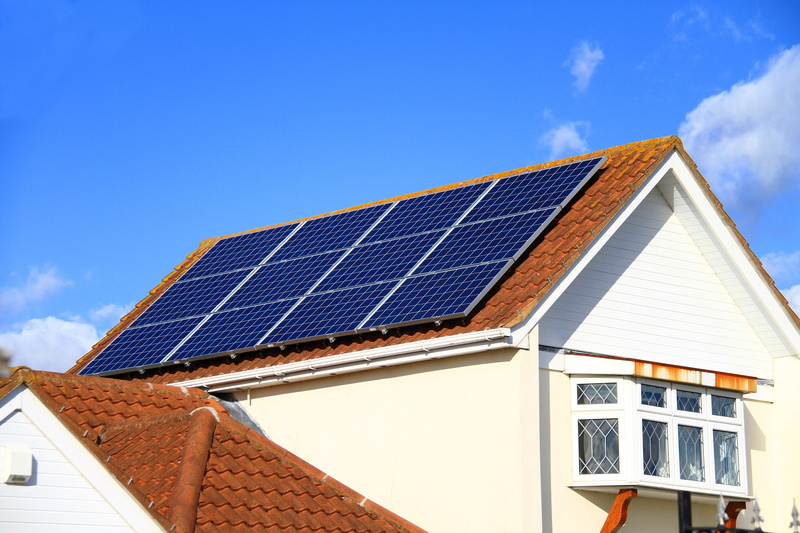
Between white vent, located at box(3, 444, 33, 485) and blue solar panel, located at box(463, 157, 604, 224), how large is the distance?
8.09 m

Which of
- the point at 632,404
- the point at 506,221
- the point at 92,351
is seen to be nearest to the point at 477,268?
the point at 506,221

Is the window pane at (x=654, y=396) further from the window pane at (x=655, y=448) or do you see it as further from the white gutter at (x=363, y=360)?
the white gutter at (x=363, y=360)

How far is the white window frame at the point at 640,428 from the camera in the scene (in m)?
15.5

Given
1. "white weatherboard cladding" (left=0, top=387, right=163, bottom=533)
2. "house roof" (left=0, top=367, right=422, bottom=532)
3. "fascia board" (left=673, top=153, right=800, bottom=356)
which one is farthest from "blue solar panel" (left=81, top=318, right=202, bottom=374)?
"fascia board" (left=673, top=153, right=800, bottom=356)

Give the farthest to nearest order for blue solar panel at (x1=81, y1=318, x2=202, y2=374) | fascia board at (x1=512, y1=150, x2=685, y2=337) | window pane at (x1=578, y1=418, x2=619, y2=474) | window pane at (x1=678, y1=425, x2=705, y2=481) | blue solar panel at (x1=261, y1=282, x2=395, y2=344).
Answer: blue solar panel at (x1=81, y1=318, x2=202, y2=374) < blue solar panel at (x1=261, y1=282, x2=395, y2=344) < window pane at (x1=678, y1=425, x2=705, y2=481) < window pane at (x1=578, y1=418, x2=619, y2=474) < fascia board at (x1=512, y1=150, x2=685, y2=337)

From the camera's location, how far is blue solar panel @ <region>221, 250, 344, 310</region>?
18.9 meters

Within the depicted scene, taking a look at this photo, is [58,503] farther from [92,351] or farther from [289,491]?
[92,351]

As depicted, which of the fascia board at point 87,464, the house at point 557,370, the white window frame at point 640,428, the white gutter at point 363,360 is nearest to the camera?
the fascia board at point 87,464

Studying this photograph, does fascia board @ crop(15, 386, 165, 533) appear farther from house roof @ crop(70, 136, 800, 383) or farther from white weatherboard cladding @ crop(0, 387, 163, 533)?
house roof @ crop(70, 136, 800, 383)

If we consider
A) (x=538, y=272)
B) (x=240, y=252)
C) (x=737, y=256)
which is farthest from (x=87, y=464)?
(x=737, y=256)

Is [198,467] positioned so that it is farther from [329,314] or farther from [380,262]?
[380,262]

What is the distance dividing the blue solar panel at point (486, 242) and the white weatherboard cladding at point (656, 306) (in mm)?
970

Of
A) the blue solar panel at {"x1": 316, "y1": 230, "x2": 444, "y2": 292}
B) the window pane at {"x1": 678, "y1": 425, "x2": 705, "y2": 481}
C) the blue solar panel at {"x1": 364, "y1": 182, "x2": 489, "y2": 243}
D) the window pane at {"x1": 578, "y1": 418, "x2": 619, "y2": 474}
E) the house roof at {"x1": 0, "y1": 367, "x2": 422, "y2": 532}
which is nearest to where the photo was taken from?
the house roof at {"x1": 0, "y1": 367, "x2": 422, "y2": 532}

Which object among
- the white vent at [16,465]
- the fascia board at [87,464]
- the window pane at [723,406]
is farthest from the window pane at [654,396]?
the white vent at [16,465]
